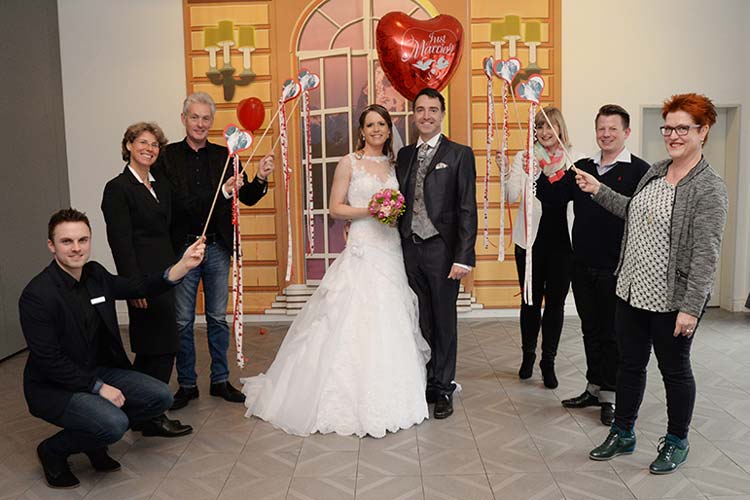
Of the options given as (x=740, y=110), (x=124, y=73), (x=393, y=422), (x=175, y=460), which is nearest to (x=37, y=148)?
(x=124, y=73)

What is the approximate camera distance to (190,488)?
2.95m

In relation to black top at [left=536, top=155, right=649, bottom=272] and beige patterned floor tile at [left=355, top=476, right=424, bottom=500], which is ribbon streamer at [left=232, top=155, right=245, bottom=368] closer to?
beige patterned floor tile at [left=355, top=476, right=424, bottom=500]

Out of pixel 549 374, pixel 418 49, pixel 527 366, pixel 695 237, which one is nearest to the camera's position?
pixel 695 237

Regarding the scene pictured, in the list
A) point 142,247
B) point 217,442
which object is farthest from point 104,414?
point 142,247

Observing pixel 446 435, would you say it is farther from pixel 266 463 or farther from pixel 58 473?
pixel 58 473

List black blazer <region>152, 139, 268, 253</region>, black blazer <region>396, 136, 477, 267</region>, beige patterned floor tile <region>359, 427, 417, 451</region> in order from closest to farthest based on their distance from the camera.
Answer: beige patterned floor tile <region>359, 427, 417, 451</region> → black blazer <region>396, 136, 477, 267</region> → black blazer <region>152, 139, 268, 253</region>

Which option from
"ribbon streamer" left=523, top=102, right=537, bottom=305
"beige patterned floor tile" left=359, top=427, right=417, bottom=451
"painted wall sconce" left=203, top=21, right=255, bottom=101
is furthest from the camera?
"painted wall sconce" left=203, top=21, right=255, bottom=101

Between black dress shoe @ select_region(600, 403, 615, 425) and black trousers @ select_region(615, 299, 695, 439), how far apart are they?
1.30ft

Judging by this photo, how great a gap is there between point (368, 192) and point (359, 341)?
84cm

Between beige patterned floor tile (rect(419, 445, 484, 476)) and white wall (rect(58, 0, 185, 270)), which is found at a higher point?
white wall (rect(58, 0, 185, 270))

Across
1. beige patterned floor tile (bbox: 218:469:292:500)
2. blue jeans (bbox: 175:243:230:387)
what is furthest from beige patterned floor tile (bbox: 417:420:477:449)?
blue jeans (bbox: 175:243:230:387)

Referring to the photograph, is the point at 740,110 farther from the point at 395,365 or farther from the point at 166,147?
the point at 166,147

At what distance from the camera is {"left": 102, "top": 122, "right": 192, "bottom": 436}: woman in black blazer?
3.36 m

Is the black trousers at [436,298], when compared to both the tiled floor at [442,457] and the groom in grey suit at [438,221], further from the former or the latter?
the tiled floor at [442,457]
